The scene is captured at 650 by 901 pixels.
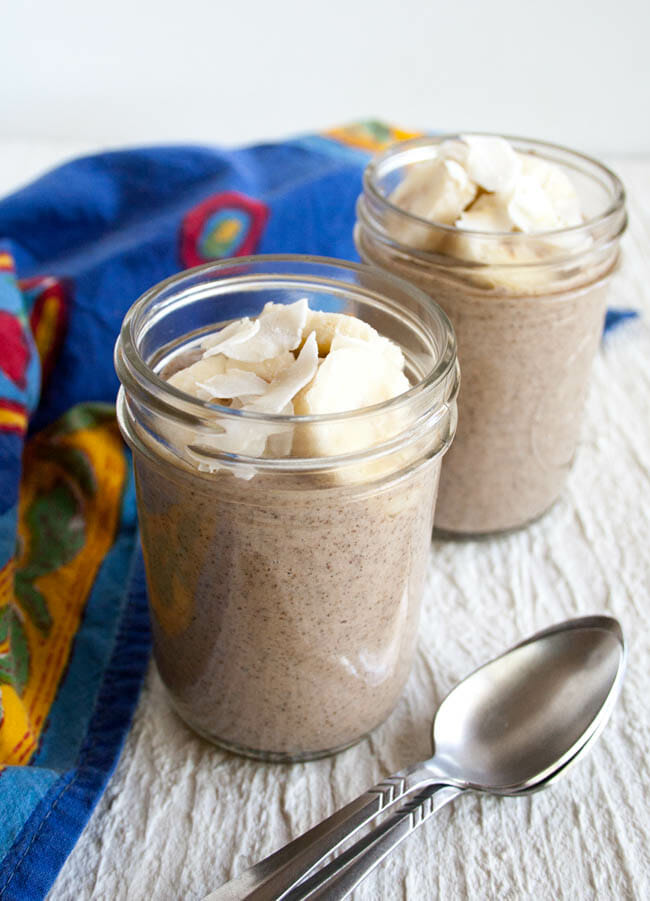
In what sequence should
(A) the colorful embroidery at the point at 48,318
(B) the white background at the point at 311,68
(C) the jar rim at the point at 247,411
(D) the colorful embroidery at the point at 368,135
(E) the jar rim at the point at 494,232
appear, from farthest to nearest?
(B) the white background at the point at 311,68 → (D) the colorful embroidery at the point at 368,135 → (A) the colorful embroidery at the point at 48,318 → (E) the jar rim at the point at 494,232 → (C) the jar rim at the point at 247,411

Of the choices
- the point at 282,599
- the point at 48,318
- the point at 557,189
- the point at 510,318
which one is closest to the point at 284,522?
the point at 282,599

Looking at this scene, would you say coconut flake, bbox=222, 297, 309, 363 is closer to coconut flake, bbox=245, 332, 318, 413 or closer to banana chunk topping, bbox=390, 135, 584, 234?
coconut flake, bbox=245, 332, 318, 413

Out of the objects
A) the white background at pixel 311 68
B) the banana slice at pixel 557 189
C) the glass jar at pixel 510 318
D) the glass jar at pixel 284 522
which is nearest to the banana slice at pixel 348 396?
the glass jar at pixel 284 522

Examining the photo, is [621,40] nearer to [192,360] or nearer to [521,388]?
[521,388]

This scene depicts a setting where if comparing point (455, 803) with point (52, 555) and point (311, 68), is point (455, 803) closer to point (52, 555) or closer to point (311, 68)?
point (52, 555)

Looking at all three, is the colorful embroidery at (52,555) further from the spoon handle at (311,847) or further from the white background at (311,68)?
the white background at (311,68)

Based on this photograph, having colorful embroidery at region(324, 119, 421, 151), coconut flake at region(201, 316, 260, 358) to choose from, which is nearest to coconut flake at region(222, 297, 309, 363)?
coconut flake at region(201, 316, 260, 358)
